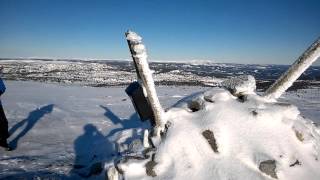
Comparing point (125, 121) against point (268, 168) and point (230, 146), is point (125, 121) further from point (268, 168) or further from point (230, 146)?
point (268, 168)

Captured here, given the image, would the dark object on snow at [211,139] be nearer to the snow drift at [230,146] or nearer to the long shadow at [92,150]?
the snow drift at [230,146]

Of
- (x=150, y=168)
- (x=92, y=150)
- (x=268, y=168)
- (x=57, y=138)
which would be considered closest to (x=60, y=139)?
(x=57, y=138)

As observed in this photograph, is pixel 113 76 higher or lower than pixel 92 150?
lower

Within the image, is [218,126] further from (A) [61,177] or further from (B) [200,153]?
(A) [61,177]

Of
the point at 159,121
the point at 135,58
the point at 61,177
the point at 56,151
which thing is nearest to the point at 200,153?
the point at 159,121

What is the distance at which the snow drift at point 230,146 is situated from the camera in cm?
375

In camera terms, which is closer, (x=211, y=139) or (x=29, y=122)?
(x=211, y=139)

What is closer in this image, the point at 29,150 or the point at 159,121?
the point at 159,121

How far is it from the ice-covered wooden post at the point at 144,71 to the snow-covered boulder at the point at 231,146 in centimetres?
17

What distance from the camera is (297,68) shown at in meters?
4.52

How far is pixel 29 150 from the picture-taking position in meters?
7.46

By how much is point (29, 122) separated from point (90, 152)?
156 inches

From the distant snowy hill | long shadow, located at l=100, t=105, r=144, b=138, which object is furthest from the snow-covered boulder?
the distant snowy hill

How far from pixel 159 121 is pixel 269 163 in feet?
4.86
